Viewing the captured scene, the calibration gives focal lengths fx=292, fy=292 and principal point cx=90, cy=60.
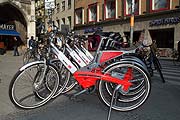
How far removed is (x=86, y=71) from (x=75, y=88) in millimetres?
853

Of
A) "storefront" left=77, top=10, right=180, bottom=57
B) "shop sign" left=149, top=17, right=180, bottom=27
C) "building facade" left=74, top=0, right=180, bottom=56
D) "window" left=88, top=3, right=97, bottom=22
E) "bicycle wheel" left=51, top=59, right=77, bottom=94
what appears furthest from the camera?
"window" left=88, top=3, right=97, bottom=22

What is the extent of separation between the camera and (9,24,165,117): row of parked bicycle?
15.8ft

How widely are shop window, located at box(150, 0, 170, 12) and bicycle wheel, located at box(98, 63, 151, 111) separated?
67.1 ft

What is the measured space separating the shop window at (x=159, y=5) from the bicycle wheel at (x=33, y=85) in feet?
68.3

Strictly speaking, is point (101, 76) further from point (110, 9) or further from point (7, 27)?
point (110, 9)

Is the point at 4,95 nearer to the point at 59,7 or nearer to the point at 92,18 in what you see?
the point at 92,18

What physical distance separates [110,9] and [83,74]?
2825cm

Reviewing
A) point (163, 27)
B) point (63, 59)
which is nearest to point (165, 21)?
point (163, 27)

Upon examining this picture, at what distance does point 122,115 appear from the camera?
15.2 feet

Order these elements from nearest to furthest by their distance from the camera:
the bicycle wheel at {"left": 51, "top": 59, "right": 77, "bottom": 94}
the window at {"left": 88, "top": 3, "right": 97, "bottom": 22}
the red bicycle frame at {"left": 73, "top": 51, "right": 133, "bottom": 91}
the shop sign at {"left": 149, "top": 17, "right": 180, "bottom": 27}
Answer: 1. the red bicycle frame at {"left": 73, "top": 51, "right": 133, "bottom": 91}
2. the bicycle wheel at {"left": 51, "top": 59, "right": 77, "bottom": 94}
3. the shop sign at {"left": 149, "top": 17, "right": 180, "bottom": 27}
4. the window at {"left": 88, "top": 3, "right": 97, "bottom": 22}

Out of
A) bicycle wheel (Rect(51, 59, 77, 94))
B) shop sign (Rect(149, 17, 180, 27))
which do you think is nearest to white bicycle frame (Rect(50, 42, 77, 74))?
bicycle wheel (Rect(51, 59, 77, 94))

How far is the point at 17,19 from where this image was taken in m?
31.9

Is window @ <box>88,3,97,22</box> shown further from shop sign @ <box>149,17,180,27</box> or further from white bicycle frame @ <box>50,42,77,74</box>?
white bicycle frame @ <box>50,42,77,74</box>

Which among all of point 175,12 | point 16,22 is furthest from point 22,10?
point 175,12
